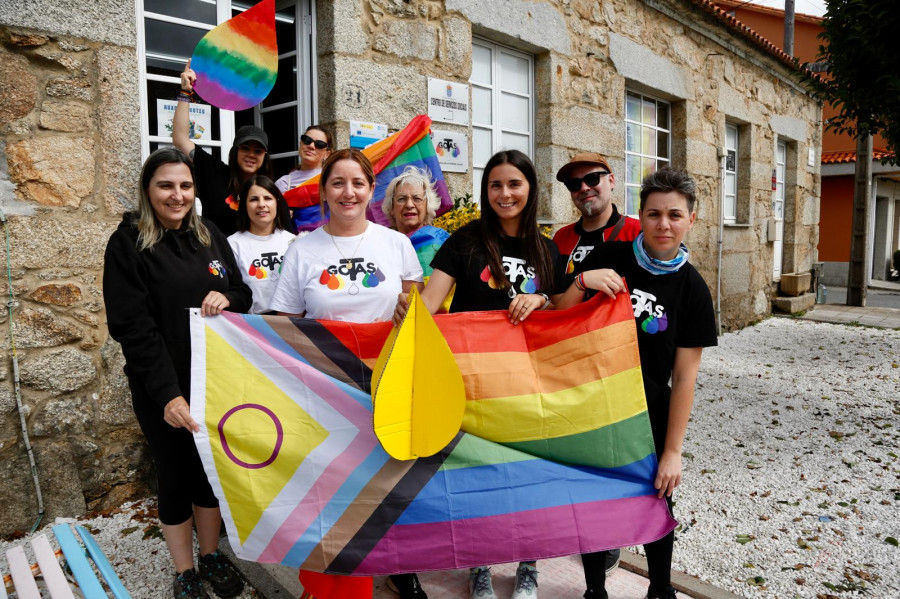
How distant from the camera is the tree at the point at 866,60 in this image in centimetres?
492

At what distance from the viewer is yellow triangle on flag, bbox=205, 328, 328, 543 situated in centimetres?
208

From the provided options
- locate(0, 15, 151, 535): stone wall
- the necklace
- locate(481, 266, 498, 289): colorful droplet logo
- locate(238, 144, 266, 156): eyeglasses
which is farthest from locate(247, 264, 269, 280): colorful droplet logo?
locate(481, 266, 498, 289): colorful droplet logo

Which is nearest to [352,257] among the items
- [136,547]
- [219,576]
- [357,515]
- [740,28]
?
[357,515]

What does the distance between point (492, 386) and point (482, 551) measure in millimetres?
550

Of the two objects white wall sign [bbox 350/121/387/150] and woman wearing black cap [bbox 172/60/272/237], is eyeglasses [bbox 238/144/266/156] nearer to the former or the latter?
woman wearing black cap [bbox 172/60/272/237]

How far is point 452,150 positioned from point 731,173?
6.88 metres

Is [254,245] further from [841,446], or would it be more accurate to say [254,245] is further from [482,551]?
[841,446]

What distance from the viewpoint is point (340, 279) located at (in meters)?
2.35

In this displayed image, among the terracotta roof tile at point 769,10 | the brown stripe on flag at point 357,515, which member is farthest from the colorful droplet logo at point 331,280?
the terracotta roof tile at point 769,10

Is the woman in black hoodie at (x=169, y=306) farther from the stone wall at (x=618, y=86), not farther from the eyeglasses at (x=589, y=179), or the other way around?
the stone wall at (x=618, y=86)

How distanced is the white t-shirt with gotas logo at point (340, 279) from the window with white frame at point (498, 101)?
10.6ft

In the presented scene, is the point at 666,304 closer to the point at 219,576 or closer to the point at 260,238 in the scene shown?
the point at 260,238

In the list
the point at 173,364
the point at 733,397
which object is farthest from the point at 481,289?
the point at 733,397

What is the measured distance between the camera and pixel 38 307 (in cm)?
307
